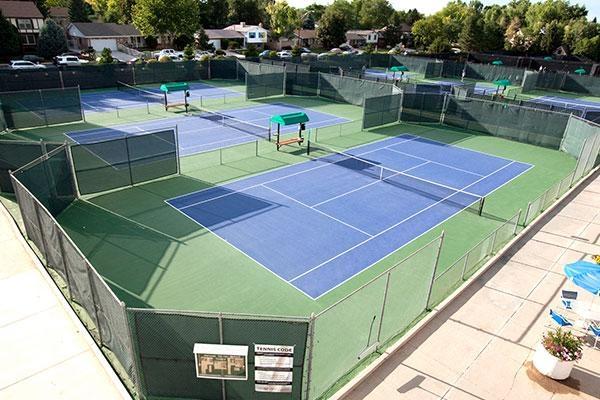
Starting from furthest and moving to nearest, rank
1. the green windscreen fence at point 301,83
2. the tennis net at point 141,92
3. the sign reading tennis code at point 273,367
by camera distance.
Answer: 1. the green windscreen fence at point 301,83
2. the tennis net at point 141,92
3. the sign reading tennis code at point 273,367

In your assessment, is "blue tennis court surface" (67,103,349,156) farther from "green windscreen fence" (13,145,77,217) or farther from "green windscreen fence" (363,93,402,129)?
"green windscreen fence" (13,145,77,217)

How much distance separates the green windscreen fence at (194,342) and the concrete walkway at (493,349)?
210 cm

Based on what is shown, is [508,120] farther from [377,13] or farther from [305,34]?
[377,13]

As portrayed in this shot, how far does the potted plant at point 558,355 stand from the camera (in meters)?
9.05

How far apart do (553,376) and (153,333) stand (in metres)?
8.54

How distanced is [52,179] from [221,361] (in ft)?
40.0

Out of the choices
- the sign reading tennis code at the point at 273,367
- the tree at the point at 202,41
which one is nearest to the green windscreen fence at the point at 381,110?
the sign reading tennis code at the point at 273,367

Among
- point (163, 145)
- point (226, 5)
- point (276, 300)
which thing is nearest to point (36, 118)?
point (163, 145)

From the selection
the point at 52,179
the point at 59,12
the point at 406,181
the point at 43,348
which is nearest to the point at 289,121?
the point at 406,181

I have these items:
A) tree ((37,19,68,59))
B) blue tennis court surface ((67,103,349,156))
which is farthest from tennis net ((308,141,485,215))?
tree ((37,19,68,59))

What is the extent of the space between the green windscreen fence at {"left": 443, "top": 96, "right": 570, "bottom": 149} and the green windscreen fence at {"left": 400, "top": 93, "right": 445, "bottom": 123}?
0.68 meters

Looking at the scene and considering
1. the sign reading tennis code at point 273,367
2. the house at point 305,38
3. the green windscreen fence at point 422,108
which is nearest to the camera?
the sign reading tennis code at point 273,367

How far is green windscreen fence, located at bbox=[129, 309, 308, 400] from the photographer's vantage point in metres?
7.60

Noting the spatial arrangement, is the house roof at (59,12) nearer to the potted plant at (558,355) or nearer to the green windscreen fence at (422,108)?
the green windscreen fence at (422,108)
